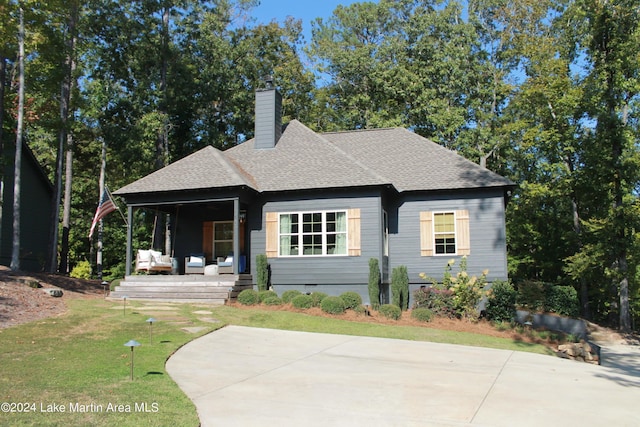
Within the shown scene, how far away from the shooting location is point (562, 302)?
54.4ft

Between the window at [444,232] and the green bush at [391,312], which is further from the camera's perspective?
the window at [444,232]

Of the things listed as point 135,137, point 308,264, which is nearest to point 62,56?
point 135,137

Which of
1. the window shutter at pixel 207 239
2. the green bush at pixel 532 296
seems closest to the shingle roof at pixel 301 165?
the window shutter at pixel 207 239

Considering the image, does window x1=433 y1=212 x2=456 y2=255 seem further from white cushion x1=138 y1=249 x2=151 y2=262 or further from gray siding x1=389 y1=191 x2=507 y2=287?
white cushion x1=138 y1=249 x2=151 y2=262

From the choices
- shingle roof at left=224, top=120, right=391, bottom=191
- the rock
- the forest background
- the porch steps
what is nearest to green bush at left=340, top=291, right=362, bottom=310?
the porch steps

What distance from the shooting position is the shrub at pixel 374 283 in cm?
1545

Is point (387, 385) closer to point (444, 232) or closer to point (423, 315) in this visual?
point (423, 315)

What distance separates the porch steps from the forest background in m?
6.79

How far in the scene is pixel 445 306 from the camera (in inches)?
577

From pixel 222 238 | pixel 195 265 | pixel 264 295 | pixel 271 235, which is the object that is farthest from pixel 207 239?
pixel 264 295

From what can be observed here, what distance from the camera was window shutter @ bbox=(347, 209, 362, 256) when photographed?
53.3 ft

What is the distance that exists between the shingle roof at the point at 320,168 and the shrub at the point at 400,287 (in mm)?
2797

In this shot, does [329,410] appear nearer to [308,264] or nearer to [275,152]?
[308,264]

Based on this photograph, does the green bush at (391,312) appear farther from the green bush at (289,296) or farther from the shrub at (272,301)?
the shrub at (272,301)
